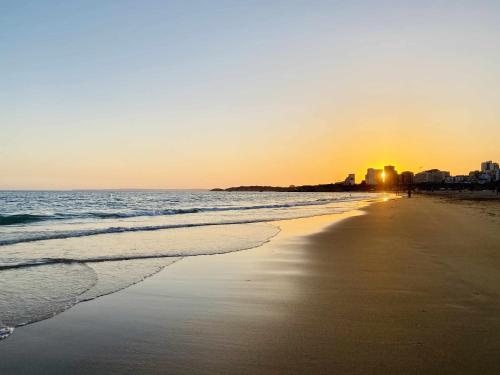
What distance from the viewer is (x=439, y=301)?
636 cm

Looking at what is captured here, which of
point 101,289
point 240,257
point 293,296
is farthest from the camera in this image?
point 240,257

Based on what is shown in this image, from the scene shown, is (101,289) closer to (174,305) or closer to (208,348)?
(174,305)

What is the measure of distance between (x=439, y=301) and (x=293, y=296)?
2271mm

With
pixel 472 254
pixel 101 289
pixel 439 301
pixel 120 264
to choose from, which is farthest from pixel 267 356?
pixel 472 254

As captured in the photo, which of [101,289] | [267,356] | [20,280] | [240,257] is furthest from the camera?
[240,257]

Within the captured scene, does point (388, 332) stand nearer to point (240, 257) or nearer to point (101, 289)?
point (101, 289)

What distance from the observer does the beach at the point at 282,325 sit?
4.04m

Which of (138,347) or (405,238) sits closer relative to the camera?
(138,347)

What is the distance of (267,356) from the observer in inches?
166

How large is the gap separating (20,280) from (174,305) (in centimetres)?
393

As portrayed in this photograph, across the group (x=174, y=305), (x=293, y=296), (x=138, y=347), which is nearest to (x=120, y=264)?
(x=174, y=305)

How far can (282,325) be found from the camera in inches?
207

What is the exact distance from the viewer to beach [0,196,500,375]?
159 inches

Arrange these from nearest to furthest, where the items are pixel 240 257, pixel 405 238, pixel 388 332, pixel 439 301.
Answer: pixel 388 332 → pixel 439 301 → pixel 240 257 → pixel 405 238
